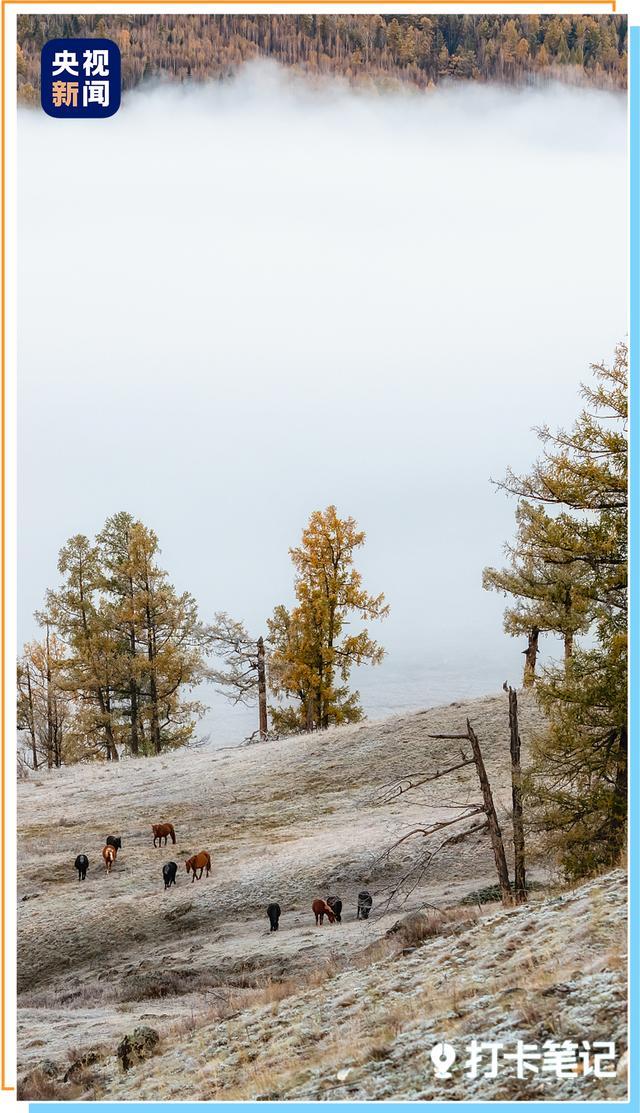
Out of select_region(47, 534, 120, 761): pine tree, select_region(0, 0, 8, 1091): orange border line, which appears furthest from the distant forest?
select_region(47, 534, 120, 761): pine tree

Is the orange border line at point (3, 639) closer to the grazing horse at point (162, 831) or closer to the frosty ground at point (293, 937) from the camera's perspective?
the frosty ground at point (293, 937)

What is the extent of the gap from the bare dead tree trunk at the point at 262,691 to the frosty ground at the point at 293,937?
1277 millimetres

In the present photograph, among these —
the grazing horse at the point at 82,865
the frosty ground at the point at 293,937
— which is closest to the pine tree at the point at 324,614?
the frosty ground at the point at 293,937

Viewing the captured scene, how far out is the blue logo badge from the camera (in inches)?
350

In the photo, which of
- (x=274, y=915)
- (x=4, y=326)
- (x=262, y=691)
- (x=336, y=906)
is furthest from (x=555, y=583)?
(x=262, y=691)

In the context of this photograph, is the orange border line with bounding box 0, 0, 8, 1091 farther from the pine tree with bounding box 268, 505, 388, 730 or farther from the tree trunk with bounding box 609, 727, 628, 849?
the pine tree with bounding box 268, 505, 388, 730

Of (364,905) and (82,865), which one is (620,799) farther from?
(82,865)

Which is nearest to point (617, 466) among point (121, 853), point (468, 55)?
point (468, 55)

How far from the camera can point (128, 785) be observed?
902 inches

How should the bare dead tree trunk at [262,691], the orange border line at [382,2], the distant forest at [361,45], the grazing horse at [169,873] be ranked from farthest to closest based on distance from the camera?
the bare dead tree trunk at [262,691] → the grazing horse at [169,873] → the distant forest at [361,45] → the orange border line at [382,2]

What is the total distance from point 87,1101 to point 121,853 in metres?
11.0

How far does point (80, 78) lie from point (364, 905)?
475 inches

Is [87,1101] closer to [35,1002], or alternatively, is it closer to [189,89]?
[35,1002]

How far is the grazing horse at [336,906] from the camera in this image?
50.2 ft
